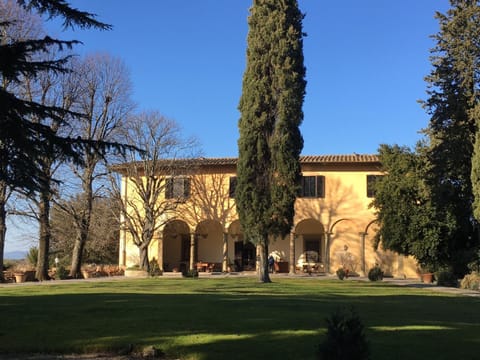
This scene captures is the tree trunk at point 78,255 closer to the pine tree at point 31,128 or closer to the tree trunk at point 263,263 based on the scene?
the tree trunk at point 263,263

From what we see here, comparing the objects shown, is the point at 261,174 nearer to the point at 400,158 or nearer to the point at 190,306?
the point at 400,158

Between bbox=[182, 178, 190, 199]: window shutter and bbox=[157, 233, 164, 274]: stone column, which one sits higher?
bbox=[182, 178, 190, 199]: window shutter

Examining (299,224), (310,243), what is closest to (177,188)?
(299,224)

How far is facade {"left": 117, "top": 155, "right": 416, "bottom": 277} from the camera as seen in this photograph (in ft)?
A: 113

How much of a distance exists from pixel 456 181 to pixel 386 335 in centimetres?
2122

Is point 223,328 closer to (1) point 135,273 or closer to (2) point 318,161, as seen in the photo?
(1) point 135,273

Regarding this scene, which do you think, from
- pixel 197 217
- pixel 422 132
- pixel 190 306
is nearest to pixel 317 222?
pixel 197 217

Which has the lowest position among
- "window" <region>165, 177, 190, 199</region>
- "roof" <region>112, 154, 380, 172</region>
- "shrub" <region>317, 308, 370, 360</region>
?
"shrub" <region>317, 308, 370, 360</region>

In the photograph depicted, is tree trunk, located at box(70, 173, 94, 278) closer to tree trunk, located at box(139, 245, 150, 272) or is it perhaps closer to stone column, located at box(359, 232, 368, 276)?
tree trunk, located at box(139, 245, 150, 272)

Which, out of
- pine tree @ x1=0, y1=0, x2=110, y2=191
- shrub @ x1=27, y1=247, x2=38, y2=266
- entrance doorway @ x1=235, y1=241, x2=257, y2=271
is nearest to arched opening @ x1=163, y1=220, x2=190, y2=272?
entrance doorway @ x1=235, y1=241, x2=257, y2=271

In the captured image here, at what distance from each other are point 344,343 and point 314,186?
98.1 ft

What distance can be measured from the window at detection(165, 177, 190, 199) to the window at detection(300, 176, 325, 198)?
310 inches

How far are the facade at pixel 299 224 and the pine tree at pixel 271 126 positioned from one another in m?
8.84

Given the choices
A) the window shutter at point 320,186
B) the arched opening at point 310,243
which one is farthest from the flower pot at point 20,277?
the window shutter at point 320,186
